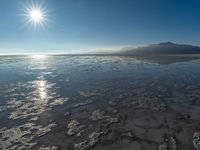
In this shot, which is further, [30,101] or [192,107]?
[30,101]

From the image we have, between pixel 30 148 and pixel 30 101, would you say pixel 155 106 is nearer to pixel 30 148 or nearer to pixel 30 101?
pixel 30 148

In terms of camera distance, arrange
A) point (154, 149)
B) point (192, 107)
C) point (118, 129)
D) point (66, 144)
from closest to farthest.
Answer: point (154, 149), point (66, 144), point (118, 129), point (192, 107)

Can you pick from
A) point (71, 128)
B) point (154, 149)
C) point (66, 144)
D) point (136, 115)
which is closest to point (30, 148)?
point (66, 144)

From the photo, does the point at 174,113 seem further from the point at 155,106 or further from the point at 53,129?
the point at 53,129

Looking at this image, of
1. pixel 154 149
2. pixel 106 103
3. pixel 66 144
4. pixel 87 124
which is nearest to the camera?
pixel 154 149

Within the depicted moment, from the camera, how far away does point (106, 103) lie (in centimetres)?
1081

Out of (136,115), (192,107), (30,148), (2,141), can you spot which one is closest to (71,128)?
(30,148)

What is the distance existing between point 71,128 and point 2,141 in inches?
111

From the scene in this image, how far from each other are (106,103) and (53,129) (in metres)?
4.23

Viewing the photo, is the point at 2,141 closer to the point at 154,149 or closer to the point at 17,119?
the point at 17,119

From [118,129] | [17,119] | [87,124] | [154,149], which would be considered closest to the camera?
[154,149]

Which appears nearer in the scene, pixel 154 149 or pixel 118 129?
pixel 154 149

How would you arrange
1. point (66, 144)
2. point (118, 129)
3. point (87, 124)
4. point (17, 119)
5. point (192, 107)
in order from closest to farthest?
point (66, 144) < point (118, 129) < point (87, 124) < point (17, 119) < point (192, 107)

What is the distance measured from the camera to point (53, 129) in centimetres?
754
